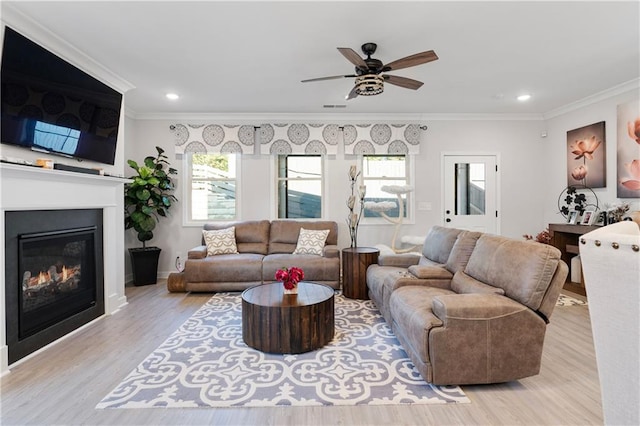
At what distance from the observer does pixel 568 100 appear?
4871 millimetres

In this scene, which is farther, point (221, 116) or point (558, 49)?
point (221, 116)

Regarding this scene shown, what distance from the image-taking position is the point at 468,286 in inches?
105

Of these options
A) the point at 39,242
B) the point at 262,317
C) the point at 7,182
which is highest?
the point at 7,182

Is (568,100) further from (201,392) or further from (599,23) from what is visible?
(201,392)

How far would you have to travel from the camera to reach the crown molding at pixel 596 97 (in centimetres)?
412

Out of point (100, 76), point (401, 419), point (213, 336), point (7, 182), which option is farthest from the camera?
point (100, 76)

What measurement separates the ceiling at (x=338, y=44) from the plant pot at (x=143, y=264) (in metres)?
2.22

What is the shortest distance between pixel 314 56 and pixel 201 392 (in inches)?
120

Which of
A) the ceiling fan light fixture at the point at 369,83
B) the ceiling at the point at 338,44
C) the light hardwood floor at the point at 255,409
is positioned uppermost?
the ceiling at the point at 338,44

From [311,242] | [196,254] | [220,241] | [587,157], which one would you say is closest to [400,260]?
[311,242]

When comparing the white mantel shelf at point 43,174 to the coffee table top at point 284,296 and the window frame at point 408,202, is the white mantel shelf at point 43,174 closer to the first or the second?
the coffee table top at point 284,296

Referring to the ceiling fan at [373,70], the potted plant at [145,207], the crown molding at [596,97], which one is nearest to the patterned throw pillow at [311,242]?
the potted plant at [145,207]

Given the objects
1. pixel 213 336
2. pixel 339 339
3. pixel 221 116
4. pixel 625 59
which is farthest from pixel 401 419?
pixel 221 116

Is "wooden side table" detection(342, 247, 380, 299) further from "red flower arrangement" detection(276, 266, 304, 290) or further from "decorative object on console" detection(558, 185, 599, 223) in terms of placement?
"decorative object on console" detection(558, 185, 599, 223)
